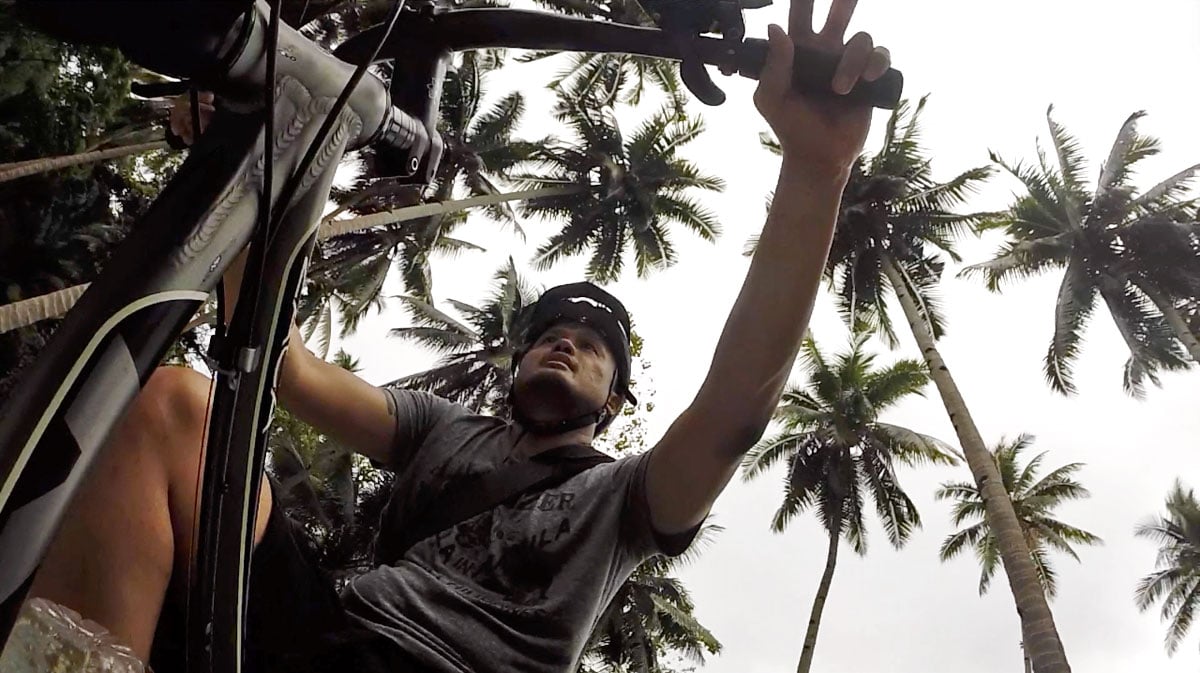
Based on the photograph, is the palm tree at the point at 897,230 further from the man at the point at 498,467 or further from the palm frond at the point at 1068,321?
the man at the point at 498,467

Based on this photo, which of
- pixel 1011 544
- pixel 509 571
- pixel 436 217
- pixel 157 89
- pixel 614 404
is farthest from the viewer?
pixel 436 217

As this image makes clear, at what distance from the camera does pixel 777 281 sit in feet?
5.19

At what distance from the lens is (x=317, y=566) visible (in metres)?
1.38

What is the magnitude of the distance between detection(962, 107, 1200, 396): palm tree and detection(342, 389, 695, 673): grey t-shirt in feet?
60.9

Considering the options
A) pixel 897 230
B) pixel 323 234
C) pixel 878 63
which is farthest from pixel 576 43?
pixel 897 230

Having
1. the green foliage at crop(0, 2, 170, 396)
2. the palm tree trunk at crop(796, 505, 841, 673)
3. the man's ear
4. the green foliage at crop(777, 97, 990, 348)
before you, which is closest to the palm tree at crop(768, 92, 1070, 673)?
the green foliage at crop(777, 97, 990, 348)

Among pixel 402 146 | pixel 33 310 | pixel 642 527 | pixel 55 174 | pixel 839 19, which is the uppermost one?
pixel 55 174

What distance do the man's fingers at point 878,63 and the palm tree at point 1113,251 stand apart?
19031 millimetres

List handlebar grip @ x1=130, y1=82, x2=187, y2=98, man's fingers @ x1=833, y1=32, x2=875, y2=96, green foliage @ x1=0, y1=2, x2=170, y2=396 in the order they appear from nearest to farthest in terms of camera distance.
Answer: handlebar grip @ x1=130, y1=82, x2=187, y2=98, man's fingers @ x1=833, y1=32, x2=875, y2=96, green foliage @ x1=0, y1=2, x2=170, y2=396

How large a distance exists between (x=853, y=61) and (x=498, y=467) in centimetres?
108

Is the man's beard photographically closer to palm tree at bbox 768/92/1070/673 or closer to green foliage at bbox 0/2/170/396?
green foliage at bbox 0/2/170/396

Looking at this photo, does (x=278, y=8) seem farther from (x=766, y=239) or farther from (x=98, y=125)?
(x=98, y=125)

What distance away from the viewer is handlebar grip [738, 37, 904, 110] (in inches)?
48.1

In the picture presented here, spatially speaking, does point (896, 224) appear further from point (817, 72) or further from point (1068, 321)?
point (817, 72)
